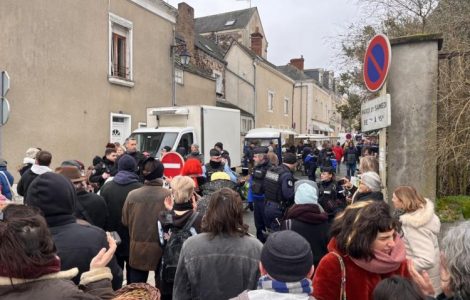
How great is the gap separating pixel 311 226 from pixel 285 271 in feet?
7.41

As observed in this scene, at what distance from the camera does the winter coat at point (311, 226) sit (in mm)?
4188

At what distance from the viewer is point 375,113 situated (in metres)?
5.13

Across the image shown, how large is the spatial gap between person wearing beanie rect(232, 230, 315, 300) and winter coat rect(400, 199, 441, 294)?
5.39 feet

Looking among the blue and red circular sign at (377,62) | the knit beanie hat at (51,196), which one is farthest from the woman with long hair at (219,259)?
the blue and red circular sign at (377,62)

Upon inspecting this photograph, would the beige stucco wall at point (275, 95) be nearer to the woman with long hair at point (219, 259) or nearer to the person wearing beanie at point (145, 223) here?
the person wearing beanie at point (145, 223)

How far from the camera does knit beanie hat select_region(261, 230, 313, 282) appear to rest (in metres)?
2.04

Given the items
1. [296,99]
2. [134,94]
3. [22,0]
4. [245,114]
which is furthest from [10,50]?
[296,99]

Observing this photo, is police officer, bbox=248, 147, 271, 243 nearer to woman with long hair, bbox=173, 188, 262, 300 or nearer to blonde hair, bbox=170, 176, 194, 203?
blonde hair, bbox=170, 176, 194, 203

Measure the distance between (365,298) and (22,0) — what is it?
12188 millimetres

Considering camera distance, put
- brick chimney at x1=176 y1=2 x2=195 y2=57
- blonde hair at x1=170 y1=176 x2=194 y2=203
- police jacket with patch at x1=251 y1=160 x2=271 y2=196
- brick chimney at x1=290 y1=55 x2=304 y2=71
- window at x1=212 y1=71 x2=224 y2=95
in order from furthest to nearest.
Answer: brick chimney at x1=290 y1=55 x2=304 y2=71 < window at x1=212 y1=71 x2=224 y2=95 < brick chimney at x1=176 y1=2 x2=195 y2=57 < police jacket with patch at x1=251 y1=160 x2=271 y2=196 < blonde hair at x1=170 y1=176 x2=194 y2=203

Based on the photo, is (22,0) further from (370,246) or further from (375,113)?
(370,246)

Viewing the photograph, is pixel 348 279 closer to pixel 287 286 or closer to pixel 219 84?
pixel 287 286

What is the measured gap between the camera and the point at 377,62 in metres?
4.97

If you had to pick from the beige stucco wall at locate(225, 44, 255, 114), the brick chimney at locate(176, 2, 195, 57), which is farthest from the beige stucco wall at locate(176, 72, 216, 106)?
the beige stucco wall at locate(225, 44, 255, 114)
